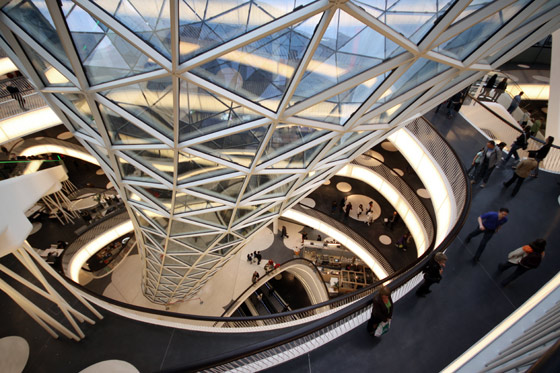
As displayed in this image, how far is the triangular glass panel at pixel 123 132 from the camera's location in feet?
27.7

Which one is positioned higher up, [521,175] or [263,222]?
[263,222]

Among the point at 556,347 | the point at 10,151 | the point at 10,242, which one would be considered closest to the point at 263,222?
the point at 10,242

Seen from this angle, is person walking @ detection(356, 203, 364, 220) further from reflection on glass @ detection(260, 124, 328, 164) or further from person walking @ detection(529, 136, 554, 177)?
reflection on glass @ detection(260, 124, 328, 164)

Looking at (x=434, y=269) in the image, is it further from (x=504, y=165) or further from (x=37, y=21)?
(x=37, y=21)

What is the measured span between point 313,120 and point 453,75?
3862 mm

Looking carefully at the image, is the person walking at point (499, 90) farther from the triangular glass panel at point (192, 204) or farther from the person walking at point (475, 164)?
the triangular glass panel at point (192, 204)

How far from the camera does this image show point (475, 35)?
7.03 metres

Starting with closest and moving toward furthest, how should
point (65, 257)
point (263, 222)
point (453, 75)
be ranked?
point (453, 75)
point (263, 222)
point (65, 257)

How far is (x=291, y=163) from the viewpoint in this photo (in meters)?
10.9

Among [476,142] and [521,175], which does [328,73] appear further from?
[476,142]

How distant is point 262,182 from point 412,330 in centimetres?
702

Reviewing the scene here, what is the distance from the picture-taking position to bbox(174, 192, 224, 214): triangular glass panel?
1266cm

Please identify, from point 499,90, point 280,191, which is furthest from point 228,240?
point 499,90

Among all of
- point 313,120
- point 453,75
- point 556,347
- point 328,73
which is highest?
point 453,75
